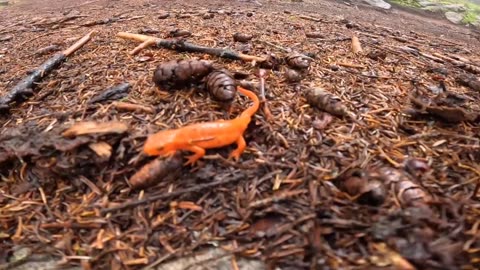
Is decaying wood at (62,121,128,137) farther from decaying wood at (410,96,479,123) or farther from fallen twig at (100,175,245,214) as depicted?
decaying wood at (410,96,479,123)

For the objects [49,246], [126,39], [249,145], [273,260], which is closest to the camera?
[273,260]

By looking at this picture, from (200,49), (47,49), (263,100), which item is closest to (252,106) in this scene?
(263,100)

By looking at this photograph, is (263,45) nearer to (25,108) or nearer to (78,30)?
(25,108)

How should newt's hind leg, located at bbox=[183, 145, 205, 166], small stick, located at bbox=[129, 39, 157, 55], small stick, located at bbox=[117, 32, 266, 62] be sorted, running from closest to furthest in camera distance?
newt's hind leg, located at bbox=[183, 145, 205, 166]
small stick, located at bbox=[117, 32, 266, 62]
small stick, located at bbox=[129, 39, 157, 55]

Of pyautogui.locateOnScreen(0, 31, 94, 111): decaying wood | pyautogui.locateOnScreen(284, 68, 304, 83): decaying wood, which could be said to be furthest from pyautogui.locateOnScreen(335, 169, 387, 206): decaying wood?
pyautogui.locateOnScreen(0, 31, 94, 111): decaying wood

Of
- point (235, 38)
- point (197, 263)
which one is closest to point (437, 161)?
point (197, 263)

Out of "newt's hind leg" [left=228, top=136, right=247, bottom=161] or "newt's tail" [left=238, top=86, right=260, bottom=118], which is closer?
"newt's hind leg" [left=228, top=136, right=247, bottom=161]
